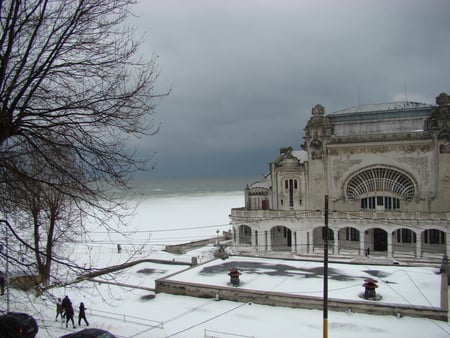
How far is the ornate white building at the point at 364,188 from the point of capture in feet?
127

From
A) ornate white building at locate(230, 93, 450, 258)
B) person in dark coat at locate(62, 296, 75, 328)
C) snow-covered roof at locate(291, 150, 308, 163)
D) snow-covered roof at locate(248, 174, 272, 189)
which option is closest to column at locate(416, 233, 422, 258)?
ornate white building at locate(230, 93, 450, 258)

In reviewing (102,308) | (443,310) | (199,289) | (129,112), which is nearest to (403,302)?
(443,310)

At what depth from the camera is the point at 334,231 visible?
4047 centimetres

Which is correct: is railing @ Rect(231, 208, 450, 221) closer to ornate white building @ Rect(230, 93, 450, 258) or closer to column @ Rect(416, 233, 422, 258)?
ornate white building @ Rect(230, 93, 450, 258)

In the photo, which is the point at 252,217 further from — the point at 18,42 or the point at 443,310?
the point at 18,42

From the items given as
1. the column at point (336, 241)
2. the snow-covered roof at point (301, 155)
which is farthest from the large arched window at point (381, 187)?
the snow-covered roof at point (301, 155)

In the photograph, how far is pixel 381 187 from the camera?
4166 cm

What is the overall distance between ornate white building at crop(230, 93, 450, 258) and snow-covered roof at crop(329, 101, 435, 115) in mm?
119

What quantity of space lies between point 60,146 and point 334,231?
1420 inches

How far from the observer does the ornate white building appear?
3866 cm

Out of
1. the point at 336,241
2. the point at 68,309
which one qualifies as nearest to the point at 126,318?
the point at 68,309

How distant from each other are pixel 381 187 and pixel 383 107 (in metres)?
9.07

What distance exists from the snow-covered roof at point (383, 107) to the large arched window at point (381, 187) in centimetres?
663

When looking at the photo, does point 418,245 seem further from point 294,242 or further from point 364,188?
point 294,242
